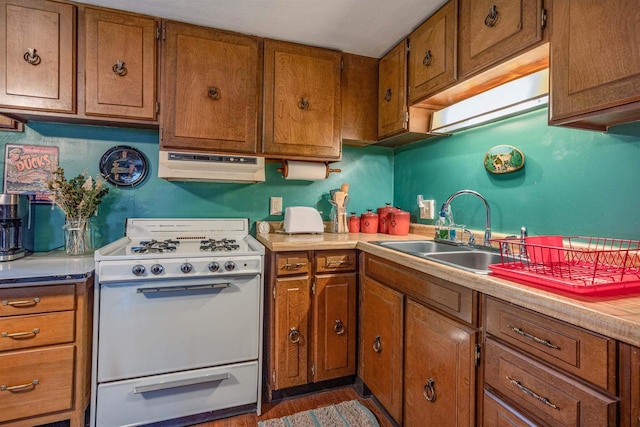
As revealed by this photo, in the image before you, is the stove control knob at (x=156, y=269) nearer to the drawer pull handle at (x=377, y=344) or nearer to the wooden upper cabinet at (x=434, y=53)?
the drawer pull handle at (x=377, y=344)

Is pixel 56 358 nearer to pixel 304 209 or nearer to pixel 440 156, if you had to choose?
pixel 304 209

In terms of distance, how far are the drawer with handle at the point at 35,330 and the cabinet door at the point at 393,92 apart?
79.6 inches

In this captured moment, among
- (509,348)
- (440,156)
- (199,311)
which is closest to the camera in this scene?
(509,348)

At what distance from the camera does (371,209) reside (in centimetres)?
256

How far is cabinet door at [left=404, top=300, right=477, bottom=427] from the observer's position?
3.52 feet

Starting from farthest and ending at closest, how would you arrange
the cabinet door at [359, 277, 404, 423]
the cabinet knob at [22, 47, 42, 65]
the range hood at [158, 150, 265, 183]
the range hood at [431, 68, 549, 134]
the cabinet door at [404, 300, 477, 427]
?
the range hood at [158, 150, 265, 183]
the cabinet knob at [22, 47, 42, 65]
the cabinet door at [359, 277, 404, 423]
the range hood at [431, 68, 549, 134]
the cabinet door at [404, 300, 477, 427]

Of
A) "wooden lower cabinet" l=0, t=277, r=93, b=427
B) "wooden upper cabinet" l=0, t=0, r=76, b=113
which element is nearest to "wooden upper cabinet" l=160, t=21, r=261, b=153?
"wooden upper cabinet" l=0, t=0, r=76, b=113

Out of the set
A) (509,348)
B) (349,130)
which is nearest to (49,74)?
(349,130)

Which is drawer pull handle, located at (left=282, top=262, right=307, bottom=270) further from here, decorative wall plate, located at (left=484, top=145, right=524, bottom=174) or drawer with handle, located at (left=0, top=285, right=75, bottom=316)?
decorative wall plate, located at (left=484, top=145, right=524, bottom=174)

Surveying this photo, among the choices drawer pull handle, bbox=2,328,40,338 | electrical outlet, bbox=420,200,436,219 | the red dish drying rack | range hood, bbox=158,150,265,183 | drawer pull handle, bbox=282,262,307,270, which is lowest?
drawer pull handle, bbox=2,328,40,338

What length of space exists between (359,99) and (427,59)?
607 millimetres

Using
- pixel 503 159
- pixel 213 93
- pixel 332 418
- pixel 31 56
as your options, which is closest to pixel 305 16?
pixel 213 93

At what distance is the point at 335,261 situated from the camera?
1823 mm

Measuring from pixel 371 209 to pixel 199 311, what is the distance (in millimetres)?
1497
